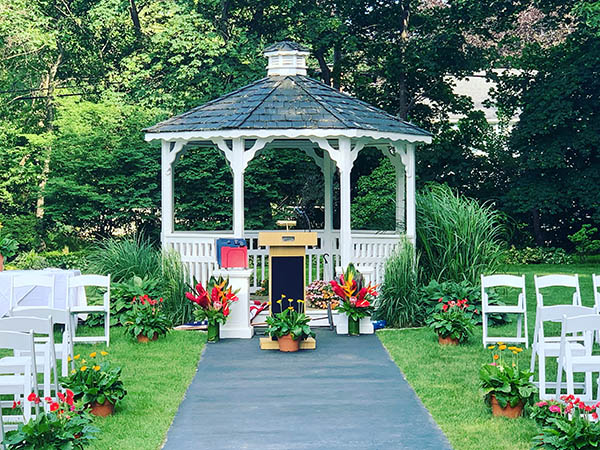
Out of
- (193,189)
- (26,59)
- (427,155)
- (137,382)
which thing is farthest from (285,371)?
(26,59)

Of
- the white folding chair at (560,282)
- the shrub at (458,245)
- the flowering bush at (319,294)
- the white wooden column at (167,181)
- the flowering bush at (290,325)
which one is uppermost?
the white wooden column at (167,181)

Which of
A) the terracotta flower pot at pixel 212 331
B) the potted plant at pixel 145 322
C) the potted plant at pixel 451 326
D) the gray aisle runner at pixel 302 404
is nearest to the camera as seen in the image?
the gray aisle runner at pixel 302 404

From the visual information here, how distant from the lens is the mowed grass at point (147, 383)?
7.92 metres

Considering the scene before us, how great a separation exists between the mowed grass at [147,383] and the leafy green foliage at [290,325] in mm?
1037

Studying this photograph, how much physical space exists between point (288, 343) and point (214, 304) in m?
1.31

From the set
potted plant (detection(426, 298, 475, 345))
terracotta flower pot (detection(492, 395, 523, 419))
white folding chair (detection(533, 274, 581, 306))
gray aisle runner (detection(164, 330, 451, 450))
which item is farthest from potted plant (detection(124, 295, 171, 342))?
terracotta flower pot (detection(492, 395, 523, 419))

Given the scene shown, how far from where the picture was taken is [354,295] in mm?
13445

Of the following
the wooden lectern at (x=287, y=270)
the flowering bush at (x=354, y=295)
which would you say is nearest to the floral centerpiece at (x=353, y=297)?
the flowering bush at (x=354, y=295)

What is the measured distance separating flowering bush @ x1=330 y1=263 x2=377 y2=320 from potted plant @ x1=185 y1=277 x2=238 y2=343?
1.53 m

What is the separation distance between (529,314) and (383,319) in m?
2.73

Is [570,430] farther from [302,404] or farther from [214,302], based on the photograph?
[214,302]

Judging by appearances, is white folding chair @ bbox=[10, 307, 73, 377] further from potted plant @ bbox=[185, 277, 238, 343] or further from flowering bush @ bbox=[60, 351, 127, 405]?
potted plant @ bbox=[185, 277, 238, 343]

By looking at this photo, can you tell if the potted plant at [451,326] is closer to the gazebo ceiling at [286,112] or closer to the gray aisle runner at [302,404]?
the gray aisle runner at [302,404]

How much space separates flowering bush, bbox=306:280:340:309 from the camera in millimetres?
15469
